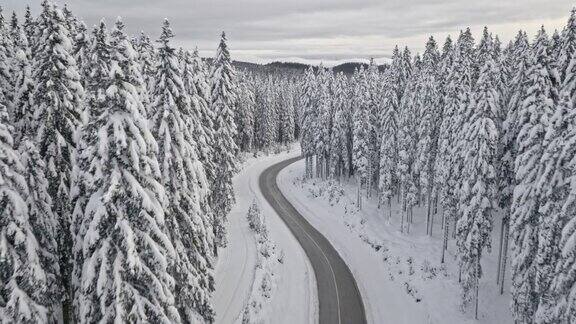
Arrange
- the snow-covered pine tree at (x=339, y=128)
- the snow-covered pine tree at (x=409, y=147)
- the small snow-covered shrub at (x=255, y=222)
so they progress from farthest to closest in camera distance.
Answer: the snow-covered pine tree at (x=339, y=128)
the snow-covered pine tree at (x=409, y=147)
the small snow-covered shrub at (x=255, y=222)

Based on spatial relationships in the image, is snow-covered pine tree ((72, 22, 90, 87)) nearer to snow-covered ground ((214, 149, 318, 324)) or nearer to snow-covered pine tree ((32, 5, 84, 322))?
snow-covered pine tree ((32, 5, 84, 322))

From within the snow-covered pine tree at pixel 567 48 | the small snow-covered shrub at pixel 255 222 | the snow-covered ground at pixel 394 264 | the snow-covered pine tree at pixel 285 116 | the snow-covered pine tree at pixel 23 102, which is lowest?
the snow-covered ground at pixel 394 264

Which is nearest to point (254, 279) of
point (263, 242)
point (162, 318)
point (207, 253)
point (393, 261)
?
point (263, 242)

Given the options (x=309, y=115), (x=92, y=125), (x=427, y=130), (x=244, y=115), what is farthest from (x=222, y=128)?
(x=244, y=115)

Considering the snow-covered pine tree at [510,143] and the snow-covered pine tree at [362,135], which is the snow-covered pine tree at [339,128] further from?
the snow-covered pine tree at [510,143]

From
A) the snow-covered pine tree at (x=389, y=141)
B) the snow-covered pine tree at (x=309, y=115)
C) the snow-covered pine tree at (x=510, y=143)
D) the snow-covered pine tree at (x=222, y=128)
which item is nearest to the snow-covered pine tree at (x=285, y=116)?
the snow-covered pine tree at (x=309, y=115)

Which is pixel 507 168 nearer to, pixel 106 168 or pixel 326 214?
pixel 326 214
